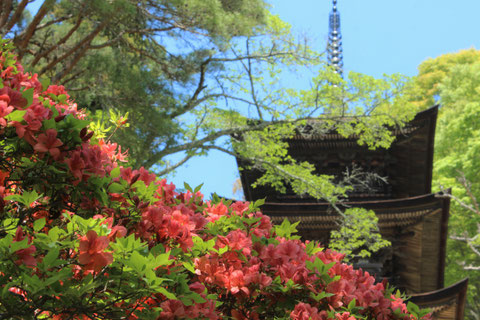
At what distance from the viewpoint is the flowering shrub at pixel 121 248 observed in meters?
1.77

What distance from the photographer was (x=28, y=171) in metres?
→ 2.06

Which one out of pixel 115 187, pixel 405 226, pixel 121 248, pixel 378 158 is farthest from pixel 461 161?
pixel 121 248

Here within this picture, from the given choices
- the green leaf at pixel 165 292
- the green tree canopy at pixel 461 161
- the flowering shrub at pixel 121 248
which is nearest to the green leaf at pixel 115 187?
the flowering shrub at pixel 121 248

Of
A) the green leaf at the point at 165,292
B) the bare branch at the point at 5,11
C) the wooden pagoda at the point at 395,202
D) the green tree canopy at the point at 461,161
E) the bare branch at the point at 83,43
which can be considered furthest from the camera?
the green tree canopy at the point at 461,161

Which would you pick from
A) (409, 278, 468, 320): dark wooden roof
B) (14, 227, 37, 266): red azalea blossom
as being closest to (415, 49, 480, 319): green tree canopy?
(409, 278, 468, 320): dark wooden roof

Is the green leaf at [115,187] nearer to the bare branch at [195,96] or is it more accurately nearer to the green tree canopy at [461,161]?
the bare branch at [195,96]

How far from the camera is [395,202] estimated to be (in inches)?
401

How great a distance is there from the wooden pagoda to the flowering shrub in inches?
306

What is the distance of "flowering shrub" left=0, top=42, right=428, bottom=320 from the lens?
1766 millimetres

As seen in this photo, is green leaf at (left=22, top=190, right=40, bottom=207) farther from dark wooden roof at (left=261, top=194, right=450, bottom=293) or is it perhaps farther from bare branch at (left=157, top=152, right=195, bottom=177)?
bare branch at (left=157, top=152, right=195, bottom=177)

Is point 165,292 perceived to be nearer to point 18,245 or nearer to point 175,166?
point 18,245

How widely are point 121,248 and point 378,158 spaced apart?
12262 mm

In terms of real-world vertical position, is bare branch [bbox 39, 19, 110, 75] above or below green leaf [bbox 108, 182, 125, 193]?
above

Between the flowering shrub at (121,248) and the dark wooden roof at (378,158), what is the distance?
958 centimetres
